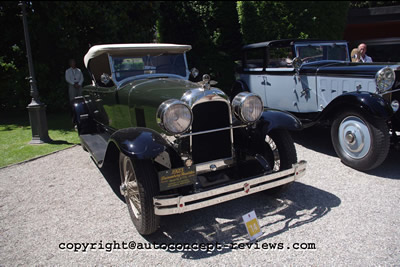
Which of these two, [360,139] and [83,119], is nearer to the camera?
[360,139]

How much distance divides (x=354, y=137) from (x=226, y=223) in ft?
7.60

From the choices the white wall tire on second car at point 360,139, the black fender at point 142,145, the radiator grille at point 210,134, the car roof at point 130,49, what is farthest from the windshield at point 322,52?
the black fender at point 142,145

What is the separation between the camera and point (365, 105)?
3766mm

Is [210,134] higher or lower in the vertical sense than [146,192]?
higher

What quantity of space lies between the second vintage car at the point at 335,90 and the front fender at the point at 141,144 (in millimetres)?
2661

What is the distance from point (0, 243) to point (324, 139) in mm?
5346

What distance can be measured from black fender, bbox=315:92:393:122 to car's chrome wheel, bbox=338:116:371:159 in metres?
0.18

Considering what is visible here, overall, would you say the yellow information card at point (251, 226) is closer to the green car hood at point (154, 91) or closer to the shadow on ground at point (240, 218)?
the shadow on ground at point (240, 218)

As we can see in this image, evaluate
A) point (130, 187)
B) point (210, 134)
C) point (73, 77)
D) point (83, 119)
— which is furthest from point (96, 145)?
point (73, 77)

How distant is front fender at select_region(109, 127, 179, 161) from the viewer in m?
2.42

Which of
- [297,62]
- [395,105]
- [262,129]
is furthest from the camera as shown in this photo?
[297,62]

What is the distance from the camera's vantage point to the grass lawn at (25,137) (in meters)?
5.47

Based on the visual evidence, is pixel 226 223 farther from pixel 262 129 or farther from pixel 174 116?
pixel 174 116

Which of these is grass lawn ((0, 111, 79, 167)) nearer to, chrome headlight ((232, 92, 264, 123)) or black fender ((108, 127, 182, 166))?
black fender ((108, 127, 182, 166))
